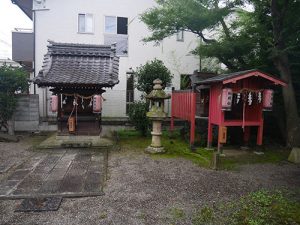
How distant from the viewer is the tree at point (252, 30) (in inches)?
442

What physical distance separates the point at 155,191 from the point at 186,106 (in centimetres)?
646

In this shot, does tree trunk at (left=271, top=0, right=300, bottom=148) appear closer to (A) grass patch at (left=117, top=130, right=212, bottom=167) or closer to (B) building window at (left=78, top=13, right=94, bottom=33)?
(A) grass patch at (left=117, top=130, right=212, bottom=167)

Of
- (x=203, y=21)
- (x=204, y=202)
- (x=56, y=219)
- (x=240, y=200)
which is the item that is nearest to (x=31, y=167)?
(x=56, y=219)

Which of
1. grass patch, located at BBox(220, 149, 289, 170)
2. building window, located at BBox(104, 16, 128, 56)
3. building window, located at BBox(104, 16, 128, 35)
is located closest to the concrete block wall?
building window, located at BBox(104, 16, 128, 56)

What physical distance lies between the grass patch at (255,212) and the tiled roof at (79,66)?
755cm

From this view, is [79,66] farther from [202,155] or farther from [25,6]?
[25,6]

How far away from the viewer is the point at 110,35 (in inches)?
733

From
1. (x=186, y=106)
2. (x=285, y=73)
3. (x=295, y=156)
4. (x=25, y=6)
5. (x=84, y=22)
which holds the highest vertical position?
(x=25, y=6)

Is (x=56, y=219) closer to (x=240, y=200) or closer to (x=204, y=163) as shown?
(x=240, y=200)

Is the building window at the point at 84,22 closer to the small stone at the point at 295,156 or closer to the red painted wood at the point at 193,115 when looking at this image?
the red painted wood at the point at 193,115

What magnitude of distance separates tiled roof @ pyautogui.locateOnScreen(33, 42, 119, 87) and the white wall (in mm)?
4684

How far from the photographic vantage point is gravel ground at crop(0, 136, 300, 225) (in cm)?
516

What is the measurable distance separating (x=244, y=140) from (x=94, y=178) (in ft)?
23.3

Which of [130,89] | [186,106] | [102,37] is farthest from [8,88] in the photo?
[186,106]
